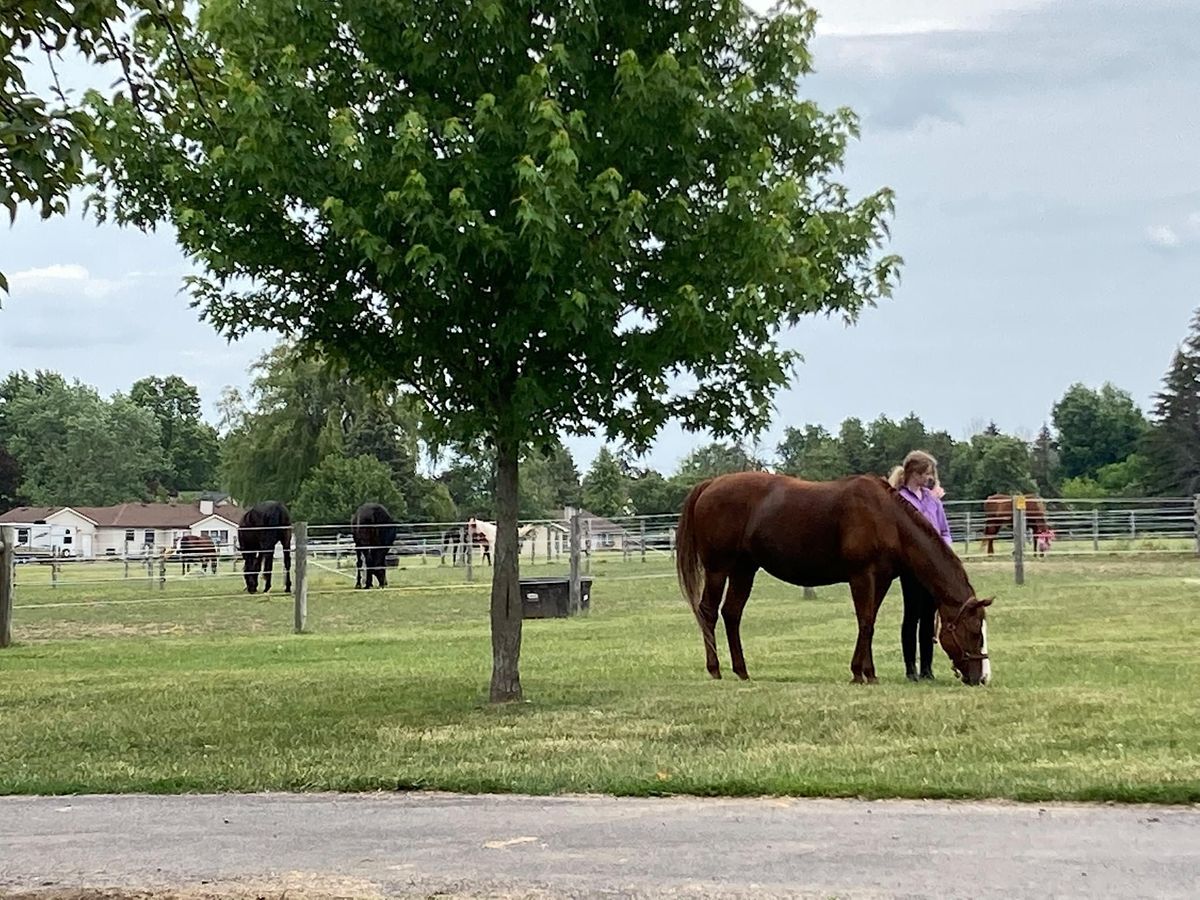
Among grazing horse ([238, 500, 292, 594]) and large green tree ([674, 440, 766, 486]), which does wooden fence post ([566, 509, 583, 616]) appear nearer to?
grazing horse ([238, 500, 292, 594])

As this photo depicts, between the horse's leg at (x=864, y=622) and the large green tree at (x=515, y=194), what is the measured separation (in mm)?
2028

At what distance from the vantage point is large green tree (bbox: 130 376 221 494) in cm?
13012

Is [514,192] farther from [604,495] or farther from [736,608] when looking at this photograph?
[604,495]

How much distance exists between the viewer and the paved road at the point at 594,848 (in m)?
5.00

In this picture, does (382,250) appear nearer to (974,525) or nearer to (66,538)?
(974,525)

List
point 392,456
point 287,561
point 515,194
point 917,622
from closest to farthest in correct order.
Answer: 1. point 515,194
2. point 917,622
3. point 287,561
4. point 392,456

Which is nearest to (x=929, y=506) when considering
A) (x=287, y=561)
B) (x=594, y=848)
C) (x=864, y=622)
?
(x=864, y=622)

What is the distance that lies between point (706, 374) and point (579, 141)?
1900mm

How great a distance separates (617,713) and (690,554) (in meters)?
3.07

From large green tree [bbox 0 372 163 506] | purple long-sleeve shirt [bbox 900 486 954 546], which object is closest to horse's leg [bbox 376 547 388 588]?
purple long-sleeve shirt [bbox 900 486 954 546]

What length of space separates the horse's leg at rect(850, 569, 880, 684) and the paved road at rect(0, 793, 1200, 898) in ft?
15.3

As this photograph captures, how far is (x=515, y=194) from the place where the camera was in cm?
894

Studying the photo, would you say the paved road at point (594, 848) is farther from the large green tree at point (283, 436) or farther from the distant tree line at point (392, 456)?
the large green tree at point (283, 436)

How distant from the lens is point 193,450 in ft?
432
